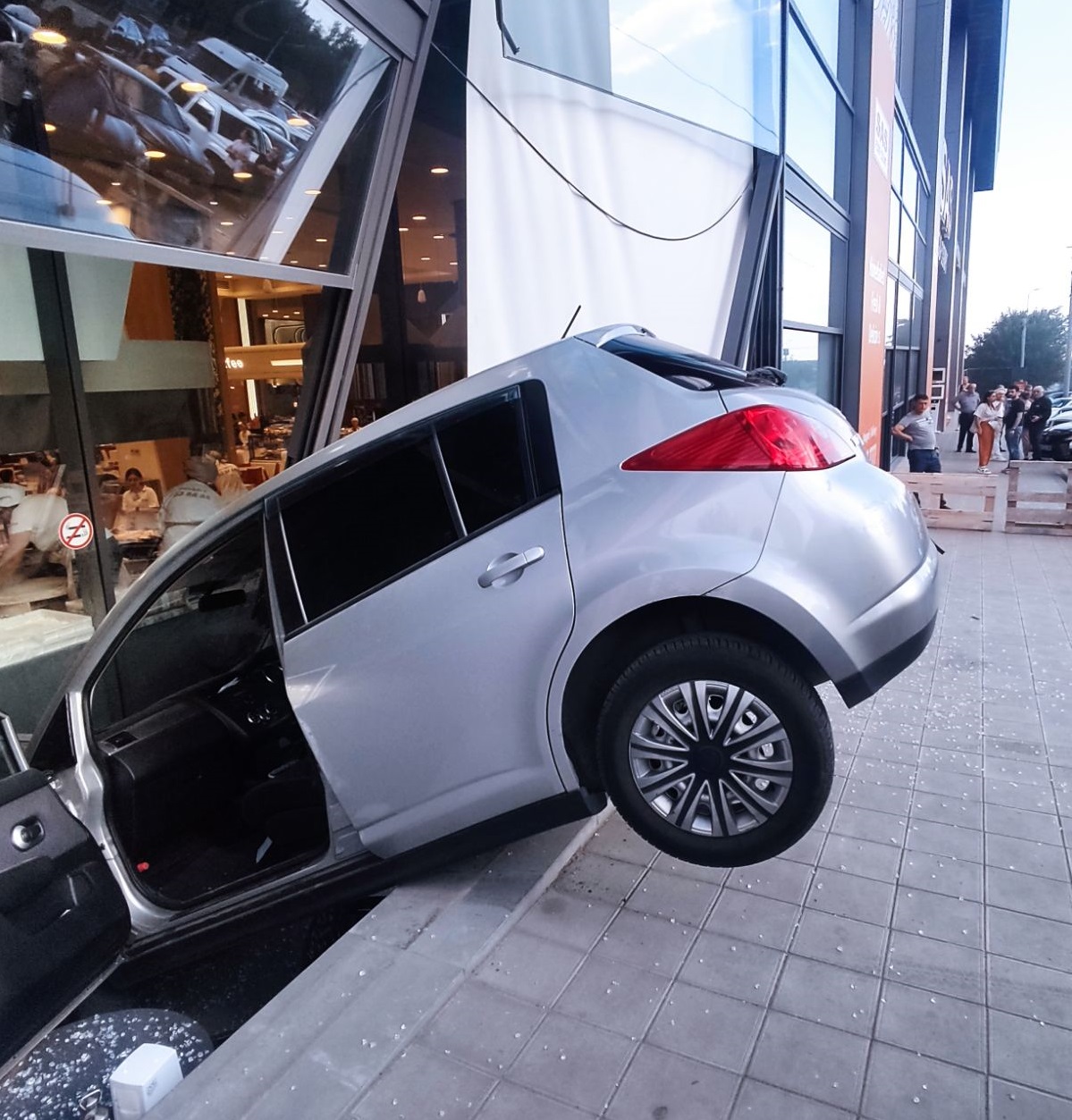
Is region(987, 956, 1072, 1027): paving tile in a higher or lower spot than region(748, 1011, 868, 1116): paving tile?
lower

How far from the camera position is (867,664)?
8.13 feet

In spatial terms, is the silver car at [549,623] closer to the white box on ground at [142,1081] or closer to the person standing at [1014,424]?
the white box on ground at [142,1081]

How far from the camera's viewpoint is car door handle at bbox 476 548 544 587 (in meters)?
2.63

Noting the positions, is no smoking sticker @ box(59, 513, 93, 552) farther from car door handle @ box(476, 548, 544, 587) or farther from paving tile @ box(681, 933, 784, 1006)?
paving tile @ box(681, 933, 784, 1006)

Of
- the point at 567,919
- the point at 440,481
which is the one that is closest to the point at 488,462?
the point at 440,481

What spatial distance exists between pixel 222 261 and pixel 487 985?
3.28 metres

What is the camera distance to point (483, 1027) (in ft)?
8.02

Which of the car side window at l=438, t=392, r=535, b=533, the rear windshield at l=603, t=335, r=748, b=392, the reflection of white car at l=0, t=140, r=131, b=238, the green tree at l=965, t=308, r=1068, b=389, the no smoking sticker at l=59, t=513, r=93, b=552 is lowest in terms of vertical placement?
the green tree at l=965, t=308, r=1068, b=389

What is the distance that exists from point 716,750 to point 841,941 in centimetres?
81

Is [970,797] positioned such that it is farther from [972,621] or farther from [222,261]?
[222,261]

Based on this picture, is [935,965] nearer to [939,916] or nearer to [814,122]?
[939,916]

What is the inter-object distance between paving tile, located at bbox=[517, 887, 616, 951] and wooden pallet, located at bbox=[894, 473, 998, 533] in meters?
8.59

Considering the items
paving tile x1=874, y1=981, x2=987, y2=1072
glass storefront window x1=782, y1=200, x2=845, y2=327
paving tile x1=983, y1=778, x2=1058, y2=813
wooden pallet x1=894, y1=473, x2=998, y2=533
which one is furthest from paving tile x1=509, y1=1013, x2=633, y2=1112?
wooden pallet x1=894, y1=473, x2=998, y2=533

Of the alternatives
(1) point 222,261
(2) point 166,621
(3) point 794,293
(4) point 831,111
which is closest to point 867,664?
(1) point 222,261
